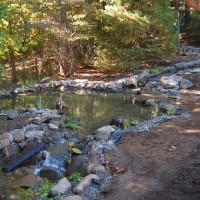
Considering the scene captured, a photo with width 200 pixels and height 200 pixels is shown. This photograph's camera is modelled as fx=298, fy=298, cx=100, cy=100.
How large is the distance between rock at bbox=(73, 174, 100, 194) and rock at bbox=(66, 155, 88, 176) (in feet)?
1.01

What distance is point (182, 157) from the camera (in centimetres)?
554

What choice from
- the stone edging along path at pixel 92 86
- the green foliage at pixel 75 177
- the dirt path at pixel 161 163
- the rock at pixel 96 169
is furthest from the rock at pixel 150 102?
the green foliage at pixel 75 177

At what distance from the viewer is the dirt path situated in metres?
4.50

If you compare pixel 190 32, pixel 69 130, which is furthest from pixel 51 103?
pixel 190 32

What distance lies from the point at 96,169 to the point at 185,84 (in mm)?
7027

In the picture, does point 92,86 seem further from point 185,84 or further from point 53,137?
point 53,137

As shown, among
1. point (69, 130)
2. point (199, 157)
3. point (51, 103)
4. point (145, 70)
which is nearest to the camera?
point (199, 157)

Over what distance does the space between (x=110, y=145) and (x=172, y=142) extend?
130 centimetres

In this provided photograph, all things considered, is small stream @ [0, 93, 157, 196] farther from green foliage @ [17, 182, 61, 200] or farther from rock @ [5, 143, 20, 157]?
green foliage @ [17, 182, 61, 200]

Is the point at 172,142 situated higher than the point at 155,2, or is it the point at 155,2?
the point at 155,2

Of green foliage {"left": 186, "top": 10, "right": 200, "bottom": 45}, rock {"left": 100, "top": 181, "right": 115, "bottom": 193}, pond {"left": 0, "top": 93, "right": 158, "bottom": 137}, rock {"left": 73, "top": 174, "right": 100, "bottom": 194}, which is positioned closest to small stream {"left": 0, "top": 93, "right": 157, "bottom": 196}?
pond {"left": 0, "top": 93, "right": 158, "bottom": 137}

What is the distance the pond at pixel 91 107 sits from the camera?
8.20 meters

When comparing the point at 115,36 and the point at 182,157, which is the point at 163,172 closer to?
the point at 182,157

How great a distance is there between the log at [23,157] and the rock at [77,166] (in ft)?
3.40
